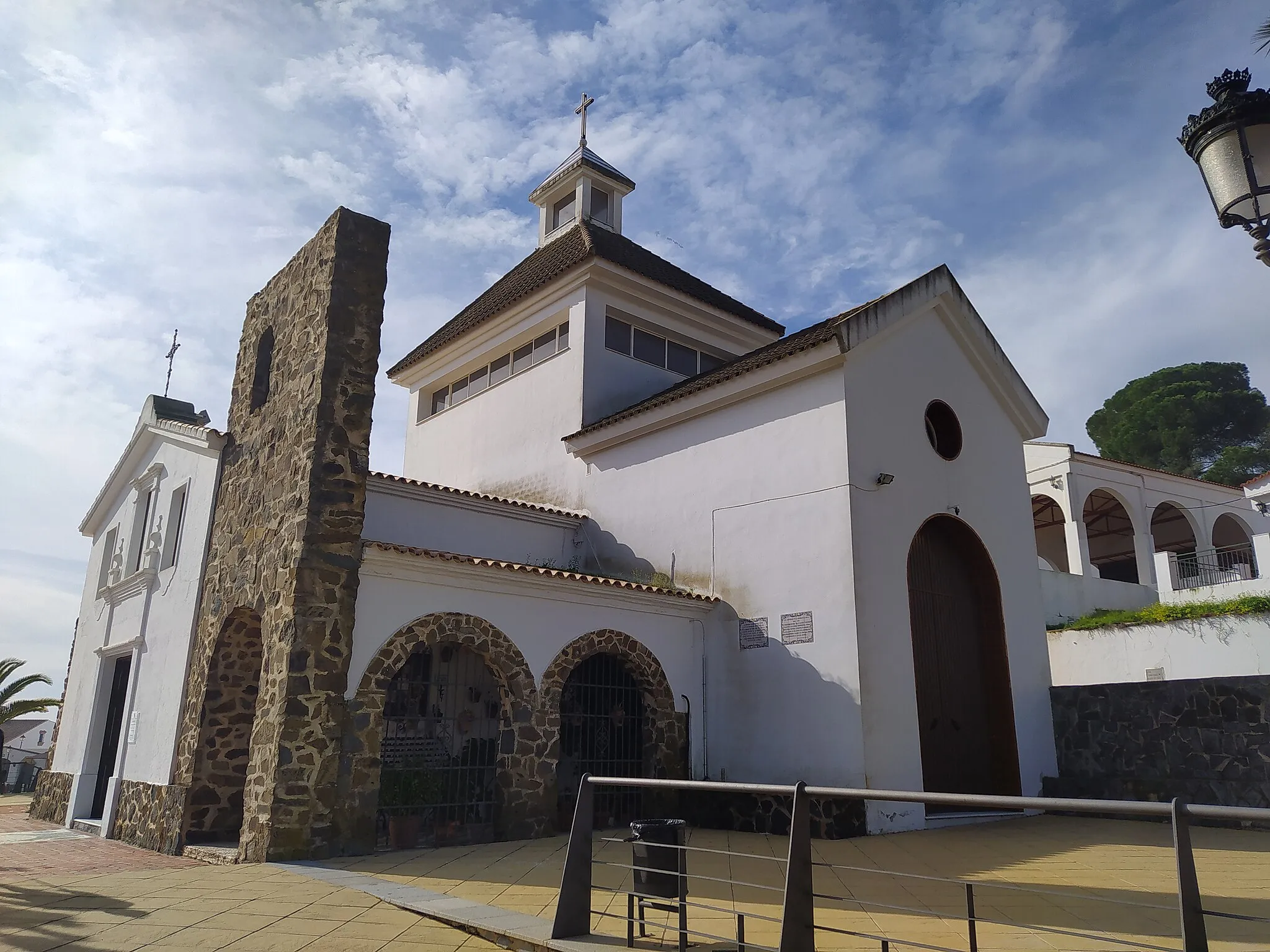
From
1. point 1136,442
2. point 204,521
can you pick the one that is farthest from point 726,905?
point 1136,442

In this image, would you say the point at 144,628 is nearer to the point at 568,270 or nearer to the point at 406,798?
the point at 406,798

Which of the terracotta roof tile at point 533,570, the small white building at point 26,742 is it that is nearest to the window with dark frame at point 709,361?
the terracotta roof tile at point 533,570

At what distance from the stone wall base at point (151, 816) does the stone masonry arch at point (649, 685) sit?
15.0ft

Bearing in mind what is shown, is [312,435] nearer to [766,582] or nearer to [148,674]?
[148,674]

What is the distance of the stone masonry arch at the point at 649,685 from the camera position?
11078 mm

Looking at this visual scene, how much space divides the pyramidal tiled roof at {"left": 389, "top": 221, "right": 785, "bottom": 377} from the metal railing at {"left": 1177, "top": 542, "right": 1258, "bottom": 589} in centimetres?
1172

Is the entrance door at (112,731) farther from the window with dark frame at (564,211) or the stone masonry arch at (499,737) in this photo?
the window with dark frame at (564,211)

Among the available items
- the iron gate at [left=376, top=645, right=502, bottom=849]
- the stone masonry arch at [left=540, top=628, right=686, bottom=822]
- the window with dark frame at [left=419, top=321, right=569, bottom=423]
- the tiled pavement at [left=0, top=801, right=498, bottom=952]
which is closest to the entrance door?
the iron gate at [left=376, top=645, right=502, bottom=849]

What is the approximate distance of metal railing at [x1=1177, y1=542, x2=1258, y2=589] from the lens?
20.4m

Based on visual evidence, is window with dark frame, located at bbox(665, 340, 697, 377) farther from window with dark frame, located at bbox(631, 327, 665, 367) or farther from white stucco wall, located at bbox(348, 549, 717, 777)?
white stucco wall, located at bbox(348, 549, 717, 777)

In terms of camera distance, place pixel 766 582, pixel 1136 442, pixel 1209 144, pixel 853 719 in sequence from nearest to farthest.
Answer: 1. pixel 1209 144
2. pixel 853 719
3. pixel 766 582
4. pixel 1136 442

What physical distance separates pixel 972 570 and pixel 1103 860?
5657 mm

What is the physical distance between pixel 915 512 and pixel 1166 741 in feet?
15.2

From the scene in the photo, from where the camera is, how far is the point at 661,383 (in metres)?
17.0
